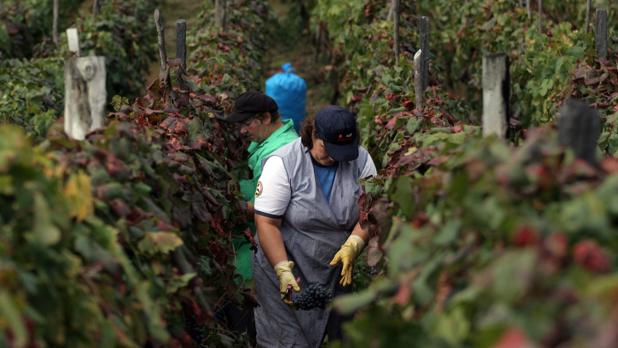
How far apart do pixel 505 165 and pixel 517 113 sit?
783 centimetres

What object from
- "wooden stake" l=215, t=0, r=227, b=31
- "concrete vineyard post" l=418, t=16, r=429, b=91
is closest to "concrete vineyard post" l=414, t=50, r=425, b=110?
"concrete vineyard post" l=418, t=16, r=429, b=91

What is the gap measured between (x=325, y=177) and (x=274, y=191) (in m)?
0.27

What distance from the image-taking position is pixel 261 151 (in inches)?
253

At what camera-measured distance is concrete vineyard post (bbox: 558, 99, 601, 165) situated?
121 inches

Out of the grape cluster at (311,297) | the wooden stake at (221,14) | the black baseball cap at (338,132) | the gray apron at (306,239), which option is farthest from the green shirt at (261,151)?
the wooden stake at (221,14)

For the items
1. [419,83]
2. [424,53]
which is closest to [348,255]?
[419,83]

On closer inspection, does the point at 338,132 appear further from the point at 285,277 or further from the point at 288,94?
the point at 288,94

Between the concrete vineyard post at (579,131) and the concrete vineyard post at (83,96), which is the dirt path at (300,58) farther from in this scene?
the concrete vineyard post at (579,131)

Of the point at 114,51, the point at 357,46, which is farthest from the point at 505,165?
the point at 114,51

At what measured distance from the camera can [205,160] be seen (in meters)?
5.43

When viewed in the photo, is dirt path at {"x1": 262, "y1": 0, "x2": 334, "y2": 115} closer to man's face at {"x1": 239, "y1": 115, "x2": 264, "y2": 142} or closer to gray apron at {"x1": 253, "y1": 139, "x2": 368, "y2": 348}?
man's face at {"x1": 239, "y1": 115, "x2": 264, "y2": 142}

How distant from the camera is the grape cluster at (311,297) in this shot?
5.52 metres

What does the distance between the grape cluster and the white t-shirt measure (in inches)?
14.8

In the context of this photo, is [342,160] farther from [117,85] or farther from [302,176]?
[117,85]
